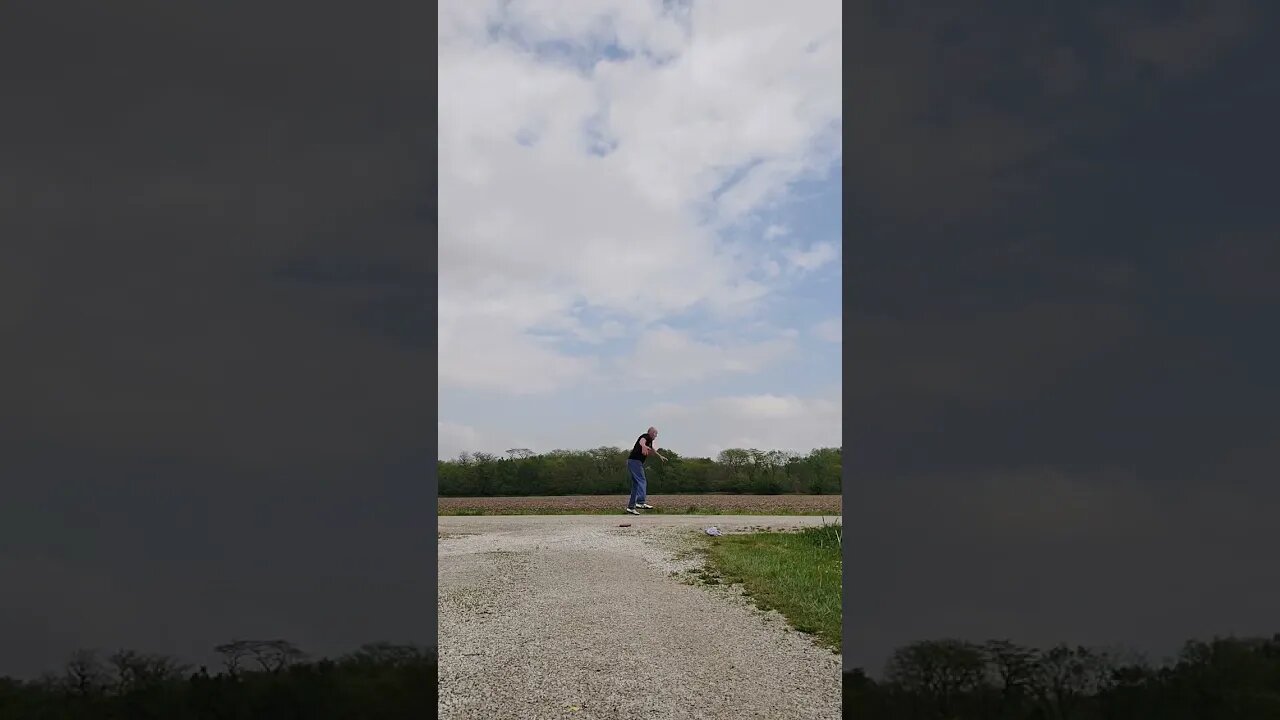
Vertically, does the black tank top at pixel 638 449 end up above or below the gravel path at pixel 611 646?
above

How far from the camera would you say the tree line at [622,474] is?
17188mm

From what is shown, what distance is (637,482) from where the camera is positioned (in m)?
14.1

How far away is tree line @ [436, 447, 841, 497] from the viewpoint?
17.2 metres

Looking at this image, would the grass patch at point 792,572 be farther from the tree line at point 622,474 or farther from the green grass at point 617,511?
the tree line at point 622,474

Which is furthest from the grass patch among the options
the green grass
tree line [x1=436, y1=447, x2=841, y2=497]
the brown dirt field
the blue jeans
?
tree line [x1=436, y1=447, x2=841, y2=497]
